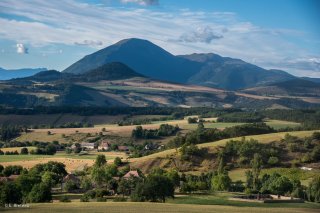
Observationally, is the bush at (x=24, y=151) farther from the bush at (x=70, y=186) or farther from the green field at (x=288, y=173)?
the green field at (x=288, y=173)

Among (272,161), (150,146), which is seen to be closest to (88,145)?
(150,146)

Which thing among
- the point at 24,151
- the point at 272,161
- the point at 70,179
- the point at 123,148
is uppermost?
the point at 272,161

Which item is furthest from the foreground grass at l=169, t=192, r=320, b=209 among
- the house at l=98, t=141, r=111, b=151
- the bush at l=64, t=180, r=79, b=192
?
the house at l=98, t=141, r=111, b=151

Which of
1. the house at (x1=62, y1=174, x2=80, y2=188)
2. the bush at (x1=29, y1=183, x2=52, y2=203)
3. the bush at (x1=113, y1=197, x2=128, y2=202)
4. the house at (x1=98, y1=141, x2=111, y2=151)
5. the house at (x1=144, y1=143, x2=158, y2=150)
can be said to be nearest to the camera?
the bush at (x1=29, y1=183, x2=52, y2=203)

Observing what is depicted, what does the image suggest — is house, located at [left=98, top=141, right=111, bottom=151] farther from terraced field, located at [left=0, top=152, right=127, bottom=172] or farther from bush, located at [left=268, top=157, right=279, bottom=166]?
bush, located at [left=268, top=157, right=279, bottom=166]

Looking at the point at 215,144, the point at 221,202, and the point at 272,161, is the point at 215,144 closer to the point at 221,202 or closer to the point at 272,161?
the point at 272,161

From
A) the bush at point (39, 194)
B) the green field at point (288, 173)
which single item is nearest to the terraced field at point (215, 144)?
the green field at point (288, 173)

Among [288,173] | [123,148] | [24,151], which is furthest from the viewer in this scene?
[123,148]

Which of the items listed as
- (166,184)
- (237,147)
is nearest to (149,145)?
(237,147)

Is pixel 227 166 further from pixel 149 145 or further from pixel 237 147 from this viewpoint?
pixel 149 145

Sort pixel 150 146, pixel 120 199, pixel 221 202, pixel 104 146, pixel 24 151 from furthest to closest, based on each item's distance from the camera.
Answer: pixel 104 146 → pixel 150 146 → pixel 24 151 → pixel 120 199 → pixel 221 202

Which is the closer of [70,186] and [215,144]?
[70,186]
